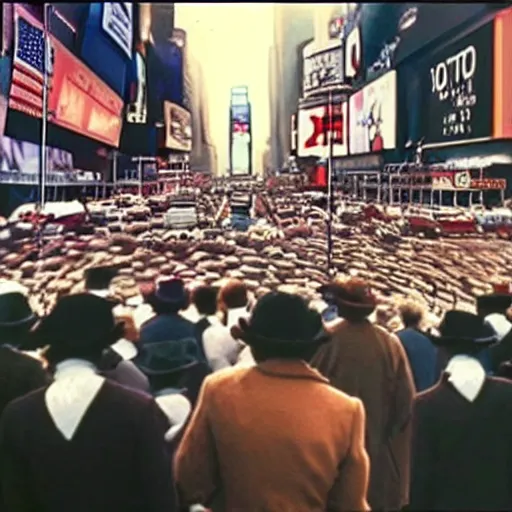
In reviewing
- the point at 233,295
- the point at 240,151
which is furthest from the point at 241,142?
the point at 233,295

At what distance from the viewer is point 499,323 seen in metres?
2.17

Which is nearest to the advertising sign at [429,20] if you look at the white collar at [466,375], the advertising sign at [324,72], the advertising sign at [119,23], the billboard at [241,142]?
the advertising sign at [324,72]

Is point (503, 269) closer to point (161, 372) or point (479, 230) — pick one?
point (479, 230)

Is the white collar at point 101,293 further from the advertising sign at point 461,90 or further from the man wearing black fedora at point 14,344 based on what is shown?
the advertising sign at point 461,90

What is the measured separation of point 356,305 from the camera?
2123 millimetres

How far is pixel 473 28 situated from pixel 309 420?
1044 mm

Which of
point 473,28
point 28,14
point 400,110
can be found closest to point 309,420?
point 400,110

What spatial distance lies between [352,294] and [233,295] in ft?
0.97

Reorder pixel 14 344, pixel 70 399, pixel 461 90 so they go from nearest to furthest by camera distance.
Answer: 1. pixel 70 399
2. pixel 14 344
3. pixel 461 90

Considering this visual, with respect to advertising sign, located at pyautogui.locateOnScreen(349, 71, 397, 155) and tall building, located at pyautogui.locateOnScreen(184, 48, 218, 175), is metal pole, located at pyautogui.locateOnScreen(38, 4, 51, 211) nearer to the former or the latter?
tall building, located at pyautogui.locateOnScreen(184, 48, 218, 175)

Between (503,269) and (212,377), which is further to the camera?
(503,269)

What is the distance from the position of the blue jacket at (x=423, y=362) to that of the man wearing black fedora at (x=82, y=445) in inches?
25.0

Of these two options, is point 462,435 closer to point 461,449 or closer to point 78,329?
point 461,449

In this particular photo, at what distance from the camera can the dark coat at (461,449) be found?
2080 millimetres
